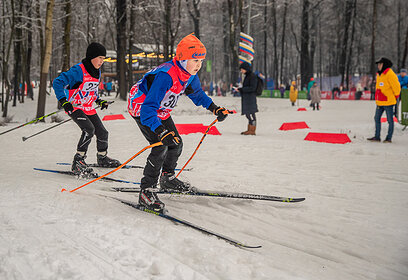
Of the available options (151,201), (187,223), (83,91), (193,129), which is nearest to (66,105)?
(83,91)

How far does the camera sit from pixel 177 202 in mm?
3977

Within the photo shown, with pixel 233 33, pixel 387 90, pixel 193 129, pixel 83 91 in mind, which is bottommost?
pixel 193 129

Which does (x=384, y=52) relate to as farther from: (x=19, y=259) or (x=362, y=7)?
(x=19, y=259)

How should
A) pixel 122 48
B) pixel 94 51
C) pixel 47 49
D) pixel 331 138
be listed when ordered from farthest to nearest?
pixel 122 48, pixel 47 49, pixel 331 138, pixel 94 51

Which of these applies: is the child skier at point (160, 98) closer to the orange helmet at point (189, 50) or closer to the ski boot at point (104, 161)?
the orange helmet at point (189, 50)

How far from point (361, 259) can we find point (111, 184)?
3149mm

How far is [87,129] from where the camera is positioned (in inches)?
199

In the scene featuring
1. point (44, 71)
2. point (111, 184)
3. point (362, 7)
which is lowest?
point (111, 184)

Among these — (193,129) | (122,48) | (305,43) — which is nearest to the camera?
(193,129)

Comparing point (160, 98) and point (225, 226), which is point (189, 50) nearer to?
point (160, 98)

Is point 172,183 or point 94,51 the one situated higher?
point 94,51

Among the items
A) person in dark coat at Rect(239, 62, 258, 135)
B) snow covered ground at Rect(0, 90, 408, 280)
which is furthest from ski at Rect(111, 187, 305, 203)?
person in dark coat at Rect(239, 62, 258, 135)

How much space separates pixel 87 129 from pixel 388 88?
6.66 meters

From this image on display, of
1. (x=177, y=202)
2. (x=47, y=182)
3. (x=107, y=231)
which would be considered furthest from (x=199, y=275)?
(x=47, y=182)
